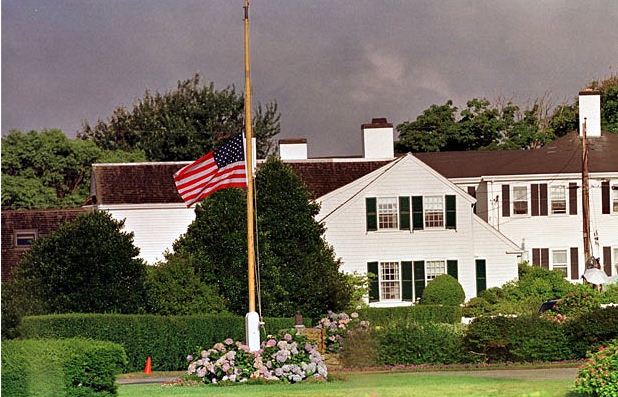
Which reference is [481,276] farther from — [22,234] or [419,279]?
[22,234]

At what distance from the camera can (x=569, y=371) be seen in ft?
93.2

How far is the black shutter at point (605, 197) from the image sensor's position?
61531 mm

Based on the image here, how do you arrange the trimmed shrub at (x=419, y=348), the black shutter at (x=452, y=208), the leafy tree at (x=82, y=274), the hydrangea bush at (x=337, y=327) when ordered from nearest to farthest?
the trimmed shrub at (x=419, y=348) < the hydrangea bush at (x=337, y=327) < the leafy tree at (x=82, y=274) < the black shutter at (x=452, y=208)

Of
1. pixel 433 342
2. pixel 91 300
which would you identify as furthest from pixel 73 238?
pixel 433 342

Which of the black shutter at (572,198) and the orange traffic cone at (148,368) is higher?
the black shutter at (572,198)

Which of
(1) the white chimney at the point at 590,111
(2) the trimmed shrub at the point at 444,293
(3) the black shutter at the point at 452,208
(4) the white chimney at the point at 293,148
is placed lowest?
(2) the trimmed shrub at the point at 444,293

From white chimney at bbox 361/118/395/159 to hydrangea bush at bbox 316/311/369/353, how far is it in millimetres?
26334

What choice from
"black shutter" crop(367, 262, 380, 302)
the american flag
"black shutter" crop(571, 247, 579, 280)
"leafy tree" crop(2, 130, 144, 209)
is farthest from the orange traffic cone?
"leafy tree" crop(2, 130, 144, 209)

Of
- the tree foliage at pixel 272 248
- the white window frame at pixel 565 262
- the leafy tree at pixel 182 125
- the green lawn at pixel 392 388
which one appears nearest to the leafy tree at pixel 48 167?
the leafy tree at pixel 182 125

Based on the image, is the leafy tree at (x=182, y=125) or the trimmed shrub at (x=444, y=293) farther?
the leafy tree at (x=182, y=125)

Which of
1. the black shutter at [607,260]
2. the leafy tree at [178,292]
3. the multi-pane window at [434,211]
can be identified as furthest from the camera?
the black shutter at [607,260]

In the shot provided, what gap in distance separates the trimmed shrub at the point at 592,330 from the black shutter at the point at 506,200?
1162 inches

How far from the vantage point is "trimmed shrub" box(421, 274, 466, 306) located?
52844 mm

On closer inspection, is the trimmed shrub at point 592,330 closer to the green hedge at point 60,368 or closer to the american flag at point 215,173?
the american flag at point 215,173
